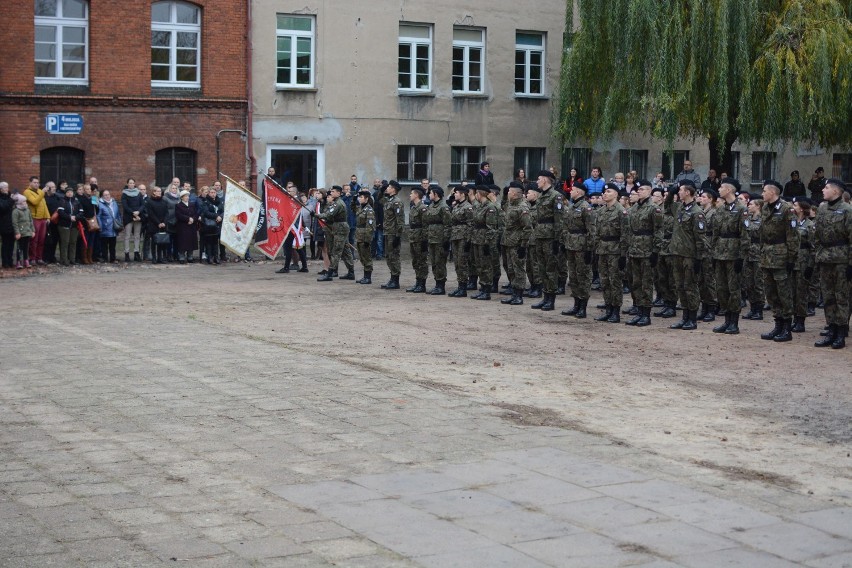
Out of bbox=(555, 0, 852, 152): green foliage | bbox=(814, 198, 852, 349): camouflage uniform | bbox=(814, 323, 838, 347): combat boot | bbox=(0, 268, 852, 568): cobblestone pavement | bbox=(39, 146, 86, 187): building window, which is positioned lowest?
bbox=(0, 268, 852, 568): cobblestone pavement

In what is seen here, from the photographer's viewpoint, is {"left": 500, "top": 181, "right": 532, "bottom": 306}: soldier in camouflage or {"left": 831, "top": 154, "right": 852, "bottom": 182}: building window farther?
{"left": 831, "top": 154, "right": 852, "bottom": 182}: building window

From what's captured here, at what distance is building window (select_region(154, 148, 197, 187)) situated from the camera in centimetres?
3331

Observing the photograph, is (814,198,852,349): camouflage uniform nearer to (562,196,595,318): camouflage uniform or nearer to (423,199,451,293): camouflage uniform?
(562,196,595,318): camouflage uniform

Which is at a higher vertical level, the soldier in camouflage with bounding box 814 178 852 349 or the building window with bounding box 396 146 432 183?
the building window with bounding box 396 146 432 183

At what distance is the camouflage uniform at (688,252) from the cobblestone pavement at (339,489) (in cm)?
655

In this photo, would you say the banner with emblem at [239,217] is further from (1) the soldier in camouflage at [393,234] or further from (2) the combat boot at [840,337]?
(2) the combat boot at [840,337]

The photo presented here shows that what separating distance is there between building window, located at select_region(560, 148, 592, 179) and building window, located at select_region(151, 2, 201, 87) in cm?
1049

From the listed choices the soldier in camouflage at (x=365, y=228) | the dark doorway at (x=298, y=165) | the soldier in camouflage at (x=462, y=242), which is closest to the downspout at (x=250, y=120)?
the dark doorway at (x=298, y=165)

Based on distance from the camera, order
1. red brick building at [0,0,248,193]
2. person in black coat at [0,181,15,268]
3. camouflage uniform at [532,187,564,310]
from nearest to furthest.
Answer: camouflage uniform at [532,187,564,310]
person in black coat at [0,181,15,268]
red brick building at [0,0,248,193]

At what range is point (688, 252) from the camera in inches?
718

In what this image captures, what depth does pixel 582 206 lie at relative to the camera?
1952cm

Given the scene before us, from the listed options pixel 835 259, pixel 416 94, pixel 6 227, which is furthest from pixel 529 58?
pixel 835 259

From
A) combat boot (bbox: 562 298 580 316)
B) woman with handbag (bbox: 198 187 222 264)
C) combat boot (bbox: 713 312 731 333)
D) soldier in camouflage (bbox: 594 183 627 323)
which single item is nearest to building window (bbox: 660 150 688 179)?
woman with handbag (bbox: 198 187 222 264)

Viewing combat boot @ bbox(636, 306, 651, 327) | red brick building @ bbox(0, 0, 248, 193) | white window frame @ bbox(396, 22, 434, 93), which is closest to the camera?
combat boot @ bbox(636, 306, 651, 327)
